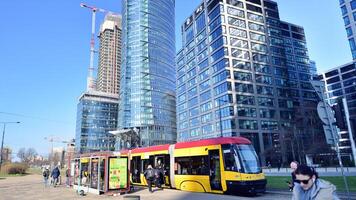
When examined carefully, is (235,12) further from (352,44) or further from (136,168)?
(136,168)

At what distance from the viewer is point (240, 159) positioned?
15.5 metres

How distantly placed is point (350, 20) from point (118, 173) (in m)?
72.7

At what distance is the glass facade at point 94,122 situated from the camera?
460ft

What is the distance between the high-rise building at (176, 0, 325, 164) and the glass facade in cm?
6353

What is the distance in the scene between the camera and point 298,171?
12.9 ft

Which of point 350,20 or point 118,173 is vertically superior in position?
point 350,20

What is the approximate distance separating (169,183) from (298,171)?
54.6 ft

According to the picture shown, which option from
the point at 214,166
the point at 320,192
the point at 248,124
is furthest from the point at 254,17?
the point at 320,192

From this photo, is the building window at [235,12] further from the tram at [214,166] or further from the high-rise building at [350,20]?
the tram at [214,166]

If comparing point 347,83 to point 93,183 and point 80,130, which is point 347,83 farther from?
point 80,130

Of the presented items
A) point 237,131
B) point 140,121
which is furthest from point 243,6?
point 140,121

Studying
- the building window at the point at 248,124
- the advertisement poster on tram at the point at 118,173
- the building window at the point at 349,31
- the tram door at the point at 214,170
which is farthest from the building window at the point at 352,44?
the advertisement poster on tram at the point at 118,173

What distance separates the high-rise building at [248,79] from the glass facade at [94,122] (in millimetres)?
63527

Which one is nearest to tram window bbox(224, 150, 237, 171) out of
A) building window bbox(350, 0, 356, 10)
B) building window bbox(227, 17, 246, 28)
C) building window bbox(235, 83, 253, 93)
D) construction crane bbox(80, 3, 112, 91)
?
building window bbox(235, 83, 253, 93)
